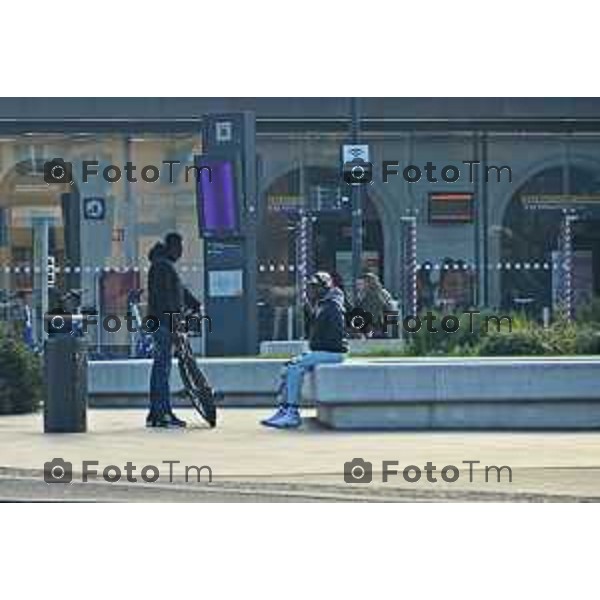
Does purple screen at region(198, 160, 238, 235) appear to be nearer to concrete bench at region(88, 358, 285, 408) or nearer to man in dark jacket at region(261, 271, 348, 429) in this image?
concrete bench at region(88, 358, 285, 408)

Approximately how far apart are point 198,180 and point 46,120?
12.8 meters

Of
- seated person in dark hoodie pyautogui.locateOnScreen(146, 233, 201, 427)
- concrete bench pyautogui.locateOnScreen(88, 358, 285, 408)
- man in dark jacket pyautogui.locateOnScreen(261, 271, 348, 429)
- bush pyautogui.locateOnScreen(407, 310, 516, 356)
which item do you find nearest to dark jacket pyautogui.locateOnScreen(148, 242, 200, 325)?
seated person in dark hoodie pyautogui.locateOnScreen(146, 233, 201, 427)

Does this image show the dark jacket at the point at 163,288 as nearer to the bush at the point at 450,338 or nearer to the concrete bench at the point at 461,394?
the concrete bench at the point at 461,394

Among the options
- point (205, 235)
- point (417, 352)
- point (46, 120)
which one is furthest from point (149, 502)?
point (46, 120)

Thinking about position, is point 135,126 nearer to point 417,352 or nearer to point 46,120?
point 46,120

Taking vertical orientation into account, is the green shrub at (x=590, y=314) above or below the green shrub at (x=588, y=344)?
above

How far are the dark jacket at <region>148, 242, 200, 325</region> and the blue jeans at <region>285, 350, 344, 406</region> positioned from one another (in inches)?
49.3

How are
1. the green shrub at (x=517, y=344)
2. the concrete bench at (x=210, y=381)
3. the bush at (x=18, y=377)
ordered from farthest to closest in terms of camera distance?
the concrete bench at (x=210, y=381)
the green shrub at (x=517, y=344)
the bush at (x=18, y=377)

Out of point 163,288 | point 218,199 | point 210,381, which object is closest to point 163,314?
point 163,288

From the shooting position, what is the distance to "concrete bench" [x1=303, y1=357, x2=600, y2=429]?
1510cm

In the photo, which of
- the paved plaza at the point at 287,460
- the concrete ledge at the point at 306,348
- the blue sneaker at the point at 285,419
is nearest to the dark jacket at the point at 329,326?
the blue sneaker at the point at 285,419

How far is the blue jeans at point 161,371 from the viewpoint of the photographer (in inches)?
590

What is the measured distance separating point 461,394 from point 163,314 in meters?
3.01

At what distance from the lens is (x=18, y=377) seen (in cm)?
1678
